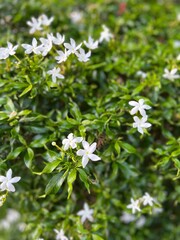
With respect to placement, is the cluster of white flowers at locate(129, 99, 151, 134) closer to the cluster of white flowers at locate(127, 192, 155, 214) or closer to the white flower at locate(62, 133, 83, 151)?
the white flower at locate(62, 133, 83, 151)

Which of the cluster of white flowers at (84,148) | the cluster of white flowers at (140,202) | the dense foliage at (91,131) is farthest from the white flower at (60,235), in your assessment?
the cluster of white flowers at (84,148)

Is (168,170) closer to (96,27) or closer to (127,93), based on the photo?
(127,93)

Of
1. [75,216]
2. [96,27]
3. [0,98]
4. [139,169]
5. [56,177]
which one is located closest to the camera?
[56,177]

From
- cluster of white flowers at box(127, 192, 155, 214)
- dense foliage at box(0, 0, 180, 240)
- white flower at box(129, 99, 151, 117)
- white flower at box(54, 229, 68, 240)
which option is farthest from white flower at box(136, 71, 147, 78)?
white flower at box(54, 229, 68, 240)

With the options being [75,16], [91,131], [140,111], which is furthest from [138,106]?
[75,16]

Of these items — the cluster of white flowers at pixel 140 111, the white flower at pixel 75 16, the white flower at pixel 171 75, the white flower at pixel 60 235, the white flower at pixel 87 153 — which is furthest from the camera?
the white flower at pixel 75 16

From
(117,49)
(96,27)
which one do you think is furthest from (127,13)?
(117,49)

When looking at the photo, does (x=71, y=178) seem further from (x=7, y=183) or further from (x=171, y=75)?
(x=171, y=75)

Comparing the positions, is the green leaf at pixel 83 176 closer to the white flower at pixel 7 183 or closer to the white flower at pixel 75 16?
the white flower at pixel 7 183
